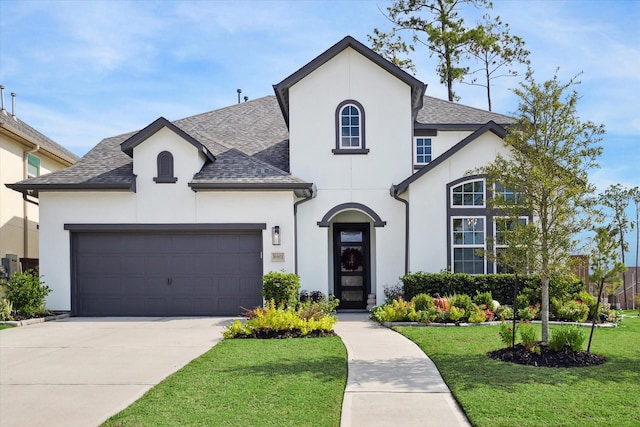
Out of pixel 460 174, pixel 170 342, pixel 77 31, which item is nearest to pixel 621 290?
pixel 460 174

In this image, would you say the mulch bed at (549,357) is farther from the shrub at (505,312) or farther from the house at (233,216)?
the house at (233,216)

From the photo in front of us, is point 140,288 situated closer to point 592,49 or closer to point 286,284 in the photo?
point 286,284

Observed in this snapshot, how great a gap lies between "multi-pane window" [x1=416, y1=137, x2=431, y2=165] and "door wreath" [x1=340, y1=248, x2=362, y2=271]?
11.2 feet

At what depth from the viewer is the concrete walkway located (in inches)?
236

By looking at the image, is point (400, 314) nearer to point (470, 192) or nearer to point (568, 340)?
point (470, 192)

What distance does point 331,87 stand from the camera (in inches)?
661

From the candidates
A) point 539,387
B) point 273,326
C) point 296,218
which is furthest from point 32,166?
point 539,387

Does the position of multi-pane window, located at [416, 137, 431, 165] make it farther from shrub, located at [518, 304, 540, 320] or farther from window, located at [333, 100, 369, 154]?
shrub, located at [518, 304, 540, 320]

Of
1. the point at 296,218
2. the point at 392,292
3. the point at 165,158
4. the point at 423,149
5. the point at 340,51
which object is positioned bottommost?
the point at 392,292

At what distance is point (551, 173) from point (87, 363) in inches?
305

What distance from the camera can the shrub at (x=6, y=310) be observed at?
1430cm

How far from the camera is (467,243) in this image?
51.8ft

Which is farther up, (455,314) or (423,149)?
(423,149)

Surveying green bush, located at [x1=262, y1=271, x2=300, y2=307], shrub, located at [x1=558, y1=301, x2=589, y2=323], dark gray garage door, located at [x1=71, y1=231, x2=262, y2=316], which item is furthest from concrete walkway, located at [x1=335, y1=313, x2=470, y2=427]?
dark gray garage door, located at [x1=71, y1=231, x2=262, y2=316]
